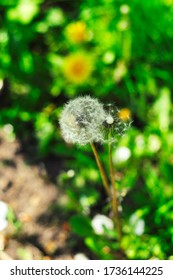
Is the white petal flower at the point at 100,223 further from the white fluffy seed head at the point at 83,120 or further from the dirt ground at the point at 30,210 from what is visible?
the white fluffy seed head at the point at 83,120

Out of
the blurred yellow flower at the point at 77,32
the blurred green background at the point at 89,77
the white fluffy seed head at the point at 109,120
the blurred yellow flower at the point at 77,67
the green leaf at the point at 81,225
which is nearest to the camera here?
the white fluffy seed head at the point at 109,120

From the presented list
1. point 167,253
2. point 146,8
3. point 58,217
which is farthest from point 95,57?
point 167,253

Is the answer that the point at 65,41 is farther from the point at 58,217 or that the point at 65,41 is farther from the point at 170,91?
the point at 58,217

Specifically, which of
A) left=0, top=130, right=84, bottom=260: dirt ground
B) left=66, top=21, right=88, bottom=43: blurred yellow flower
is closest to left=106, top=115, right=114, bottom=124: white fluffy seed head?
left=0, top=130, right=84, bottom=260: dirt ground

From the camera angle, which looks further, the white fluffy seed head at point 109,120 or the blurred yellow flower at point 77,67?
the blurred yellow flower at point 77,67

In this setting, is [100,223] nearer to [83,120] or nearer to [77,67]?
[83,120]

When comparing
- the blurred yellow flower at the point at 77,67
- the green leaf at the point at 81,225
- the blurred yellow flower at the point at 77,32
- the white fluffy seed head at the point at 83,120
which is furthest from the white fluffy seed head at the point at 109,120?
the blurred yellow flower at the point at 77,32
